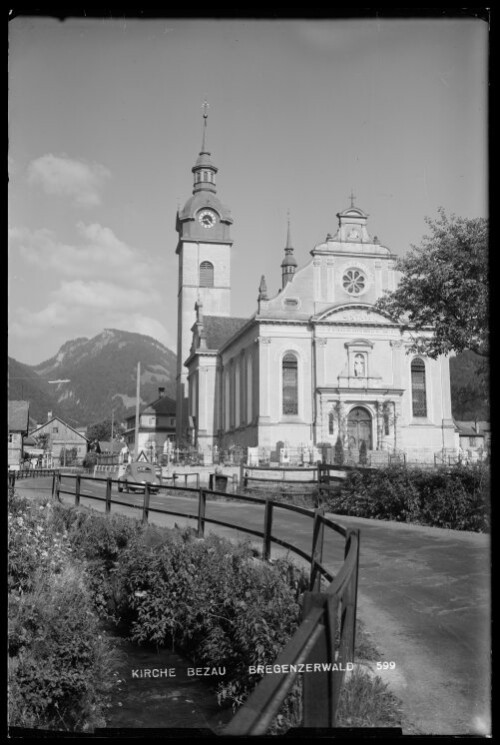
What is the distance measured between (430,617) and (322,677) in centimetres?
305

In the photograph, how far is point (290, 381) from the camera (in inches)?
1591

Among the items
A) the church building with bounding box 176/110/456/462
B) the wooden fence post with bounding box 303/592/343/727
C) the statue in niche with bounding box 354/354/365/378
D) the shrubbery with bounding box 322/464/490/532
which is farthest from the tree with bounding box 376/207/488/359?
the statue in niche with bounding box 354/354/365/378

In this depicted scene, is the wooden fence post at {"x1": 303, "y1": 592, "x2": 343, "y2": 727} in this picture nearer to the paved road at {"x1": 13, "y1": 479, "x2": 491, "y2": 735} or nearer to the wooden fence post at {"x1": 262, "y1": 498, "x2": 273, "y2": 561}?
the paved road at {"x1": 13, "y1": 479, "x2": 491, "y2": 735}

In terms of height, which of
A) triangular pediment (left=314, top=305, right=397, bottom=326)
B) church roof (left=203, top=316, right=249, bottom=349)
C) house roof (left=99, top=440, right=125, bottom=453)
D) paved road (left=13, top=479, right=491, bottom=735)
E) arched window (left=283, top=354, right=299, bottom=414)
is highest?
church roof (left=203, top=316, right=249, bottom=349)

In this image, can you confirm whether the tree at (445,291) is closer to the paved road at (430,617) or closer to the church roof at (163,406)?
the paved road at (430,617)

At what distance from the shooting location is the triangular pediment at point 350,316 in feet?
129

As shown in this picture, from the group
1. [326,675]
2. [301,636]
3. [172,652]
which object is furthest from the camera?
[172,652]

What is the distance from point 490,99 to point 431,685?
3918 millimetres

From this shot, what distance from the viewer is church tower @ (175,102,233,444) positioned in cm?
5622

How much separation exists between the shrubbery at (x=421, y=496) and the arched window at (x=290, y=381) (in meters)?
25.6

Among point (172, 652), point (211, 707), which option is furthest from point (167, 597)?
point (211, 707)

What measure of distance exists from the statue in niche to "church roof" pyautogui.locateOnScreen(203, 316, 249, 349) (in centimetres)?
1622
